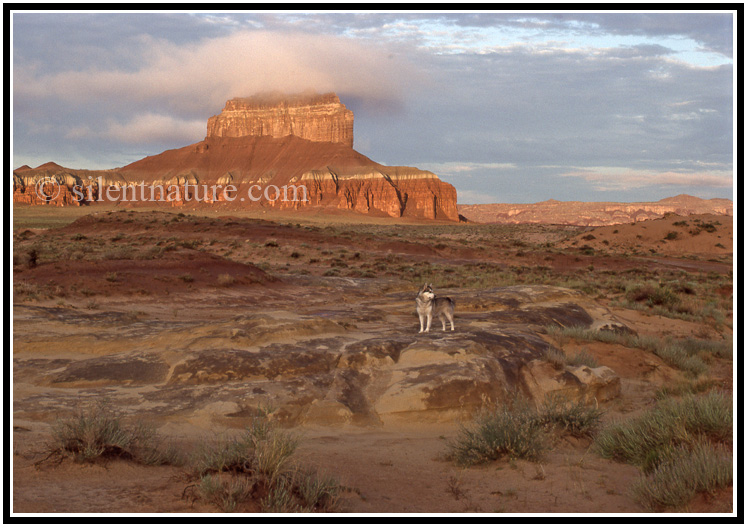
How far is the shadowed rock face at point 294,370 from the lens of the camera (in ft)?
25.6

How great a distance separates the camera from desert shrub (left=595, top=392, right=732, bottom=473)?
5.89 meters

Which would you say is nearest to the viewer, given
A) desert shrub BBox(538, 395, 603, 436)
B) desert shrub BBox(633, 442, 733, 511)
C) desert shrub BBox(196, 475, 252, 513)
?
desert shrub BBox(196, 475, 252, 513)

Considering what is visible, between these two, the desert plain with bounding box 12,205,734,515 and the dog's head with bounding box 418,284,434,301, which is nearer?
the desert plain with bounding box 12,205,734,515

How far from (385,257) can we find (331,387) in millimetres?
32177

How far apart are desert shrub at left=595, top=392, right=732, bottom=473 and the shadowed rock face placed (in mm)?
2246

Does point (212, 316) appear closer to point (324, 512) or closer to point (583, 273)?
point (324, 512)

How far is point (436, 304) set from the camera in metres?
11.1

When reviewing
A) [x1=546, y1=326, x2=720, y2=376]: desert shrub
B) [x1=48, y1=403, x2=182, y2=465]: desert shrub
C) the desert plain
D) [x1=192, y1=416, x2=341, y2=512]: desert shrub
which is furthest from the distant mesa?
[x1=192, y1=416, x2=341, y2=512]: desert shrub

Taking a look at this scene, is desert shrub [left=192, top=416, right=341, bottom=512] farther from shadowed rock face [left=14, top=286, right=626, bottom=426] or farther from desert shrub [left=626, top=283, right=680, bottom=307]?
desert shrub [left=626, top=283, right=680, bottom=307]

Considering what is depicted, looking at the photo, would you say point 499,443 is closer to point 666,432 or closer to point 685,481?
point 666,432

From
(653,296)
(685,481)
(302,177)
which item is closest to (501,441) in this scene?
(685,481)

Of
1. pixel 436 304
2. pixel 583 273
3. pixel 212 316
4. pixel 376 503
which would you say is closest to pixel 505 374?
pixel 436 304

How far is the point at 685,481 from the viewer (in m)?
4.69

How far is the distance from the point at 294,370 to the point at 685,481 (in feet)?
18.2
